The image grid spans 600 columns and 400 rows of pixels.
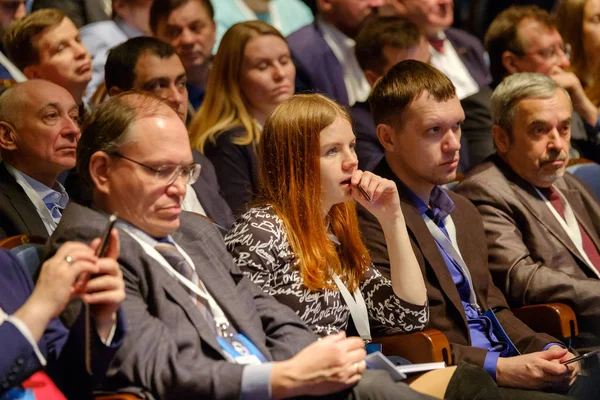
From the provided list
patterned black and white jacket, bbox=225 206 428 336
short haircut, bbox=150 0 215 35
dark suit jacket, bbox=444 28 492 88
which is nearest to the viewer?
patterned black and white jacket, bbox=225 206 428 336

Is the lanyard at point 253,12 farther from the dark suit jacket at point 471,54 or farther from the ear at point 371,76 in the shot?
the ear at point 371,76

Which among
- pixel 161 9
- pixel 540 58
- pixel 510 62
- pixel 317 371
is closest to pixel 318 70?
pixel 161 9

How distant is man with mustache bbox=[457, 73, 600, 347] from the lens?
382 centimetres

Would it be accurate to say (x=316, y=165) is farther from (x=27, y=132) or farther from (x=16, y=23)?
(x=16, y=23)

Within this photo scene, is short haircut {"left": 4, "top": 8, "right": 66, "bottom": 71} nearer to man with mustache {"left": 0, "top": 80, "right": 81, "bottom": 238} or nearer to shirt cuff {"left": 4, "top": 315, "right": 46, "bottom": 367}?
man with mustache {"left": 0, "top": 80, "right": 81, "bottom": 238}

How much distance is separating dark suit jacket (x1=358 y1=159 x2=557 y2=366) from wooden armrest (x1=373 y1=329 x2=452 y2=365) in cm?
15

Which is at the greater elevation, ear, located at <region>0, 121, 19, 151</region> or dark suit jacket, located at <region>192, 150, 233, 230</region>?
ear, located at <region>0, 121, 19, 151</region>

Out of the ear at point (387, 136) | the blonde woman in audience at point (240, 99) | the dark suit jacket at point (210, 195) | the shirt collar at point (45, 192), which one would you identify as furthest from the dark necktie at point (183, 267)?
the blonde woman in audience at point (240, 99)

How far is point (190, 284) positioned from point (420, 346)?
859 mm

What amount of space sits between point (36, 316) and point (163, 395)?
0.39 metres

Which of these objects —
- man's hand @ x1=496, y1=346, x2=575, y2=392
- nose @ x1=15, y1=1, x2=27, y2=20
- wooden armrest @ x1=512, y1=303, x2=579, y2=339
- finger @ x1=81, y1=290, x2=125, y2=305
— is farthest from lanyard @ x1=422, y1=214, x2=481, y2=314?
nose @ x1=15, y1=1, x2=27, y2=20

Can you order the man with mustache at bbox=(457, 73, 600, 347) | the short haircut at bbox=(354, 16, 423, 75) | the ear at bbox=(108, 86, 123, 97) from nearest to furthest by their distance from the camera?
the man with mustache at bbox=(457, 73, 600, 347), the ear at bbox=(108, 86, 123, 97), the short haircut at bbox=(354, 16, 423, 75)

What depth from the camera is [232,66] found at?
4.77 m

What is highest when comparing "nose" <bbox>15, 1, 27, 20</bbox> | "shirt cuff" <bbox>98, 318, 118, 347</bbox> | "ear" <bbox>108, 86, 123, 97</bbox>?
"nose" <bbox>15, 1, 27, 20</bbox>
